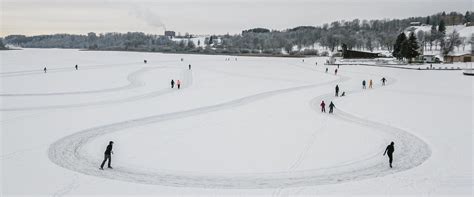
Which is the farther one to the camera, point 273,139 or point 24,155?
point 273,139

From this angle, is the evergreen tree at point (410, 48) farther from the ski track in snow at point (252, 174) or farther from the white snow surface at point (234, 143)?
the ski track in snow at point (252, 174)

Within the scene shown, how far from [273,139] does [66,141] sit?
855cm

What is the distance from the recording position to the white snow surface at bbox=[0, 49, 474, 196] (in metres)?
13.1

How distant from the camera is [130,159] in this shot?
51.6 ft

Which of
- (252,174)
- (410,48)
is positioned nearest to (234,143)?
(252,174)

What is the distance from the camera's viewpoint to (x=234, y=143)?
59.2 feet

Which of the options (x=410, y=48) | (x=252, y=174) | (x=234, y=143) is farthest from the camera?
(x=410, y=48)

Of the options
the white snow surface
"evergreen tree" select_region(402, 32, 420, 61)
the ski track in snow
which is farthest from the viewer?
"evergreen tree" select_region(402, 32, 420, 61)

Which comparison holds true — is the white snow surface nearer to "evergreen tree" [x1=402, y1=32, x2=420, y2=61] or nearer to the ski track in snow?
the ski track in snow

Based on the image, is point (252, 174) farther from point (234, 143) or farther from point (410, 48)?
point (410, 48)

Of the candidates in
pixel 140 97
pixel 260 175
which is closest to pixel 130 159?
pixel 260 175

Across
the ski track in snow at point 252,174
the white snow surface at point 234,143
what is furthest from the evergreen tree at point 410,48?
the ski track in snow at point 252,174

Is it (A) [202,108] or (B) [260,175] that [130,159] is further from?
(A) [202,108]

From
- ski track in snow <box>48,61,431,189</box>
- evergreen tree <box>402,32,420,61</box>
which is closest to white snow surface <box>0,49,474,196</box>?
ski track in snow <box>48,61,431,189</box>
